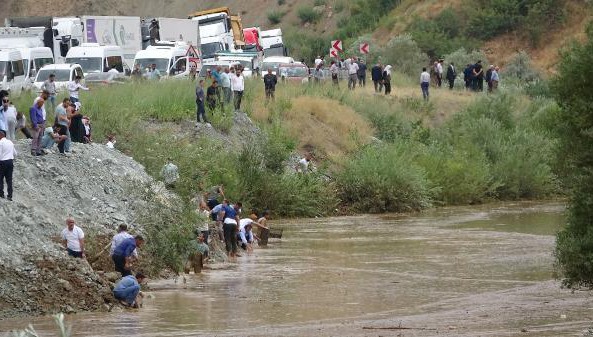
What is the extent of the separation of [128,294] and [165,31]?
42.3m

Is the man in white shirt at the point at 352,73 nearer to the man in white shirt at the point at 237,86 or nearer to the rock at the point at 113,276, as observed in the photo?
the man in white shirt at the point at 237,86

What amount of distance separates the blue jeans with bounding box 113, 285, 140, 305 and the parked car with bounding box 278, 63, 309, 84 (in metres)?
34.9

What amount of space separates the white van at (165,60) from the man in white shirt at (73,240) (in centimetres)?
3078

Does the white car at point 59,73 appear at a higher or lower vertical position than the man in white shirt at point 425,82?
higher

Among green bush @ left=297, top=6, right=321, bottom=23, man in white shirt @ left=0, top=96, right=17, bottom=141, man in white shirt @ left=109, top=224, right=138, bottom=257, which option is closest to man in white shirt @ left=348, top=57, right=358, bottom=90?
man in white shirt @ left=0, top=96, right=17, bottom=141

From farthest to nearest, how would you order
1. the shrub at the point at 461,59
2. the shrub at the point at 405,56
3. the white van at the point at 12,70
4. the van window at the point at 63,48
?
the shrub at the point at 405,56, the shrub at the point at 461,59, the van window at the point at 63,48, the white van at the point at 12,70

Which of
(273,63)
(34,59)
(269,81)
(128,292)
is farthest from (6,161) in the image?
(273,63)

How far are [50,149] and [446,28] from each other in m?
54.3

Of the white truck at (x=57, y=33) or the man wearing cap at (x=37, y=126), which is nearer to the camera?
the man wearing cap at (x=37, y=126)

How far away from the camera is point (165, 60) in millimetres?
56438

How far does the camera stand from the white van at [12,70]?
5016 centimetres

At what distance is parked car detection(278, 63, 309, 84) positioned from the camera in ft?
195

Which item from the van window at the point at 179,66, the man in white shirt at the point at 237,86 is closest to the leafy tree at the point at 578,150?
the man in white shirt at the point at 237,86

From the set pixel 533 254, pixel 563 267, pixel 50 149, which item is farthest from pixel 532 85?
pixel 563 267
